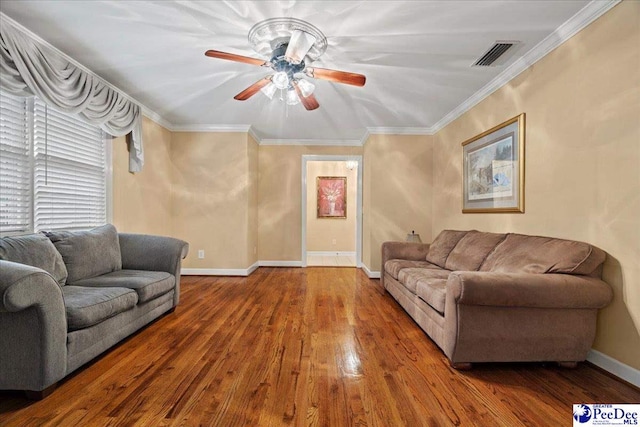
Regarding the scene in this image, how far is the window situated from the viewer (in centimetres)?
253

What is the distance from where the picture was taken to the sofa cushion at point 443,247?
3568mm

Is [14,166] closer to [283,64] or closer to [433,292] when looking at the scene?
[283,64]

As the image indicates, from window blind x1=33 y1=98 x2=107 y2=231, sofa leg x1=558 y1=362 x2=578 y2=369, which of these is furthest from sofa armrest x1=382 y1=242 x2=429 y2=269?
window blind x1=33 y1=98 x2=107 y2=231

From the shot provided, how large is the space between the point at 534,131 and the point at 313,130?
10.7 feet

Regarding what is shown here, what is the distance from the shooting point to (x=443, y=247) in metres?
3.67

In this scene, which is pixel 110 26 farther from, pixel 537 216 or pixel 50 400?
pixel 537 216

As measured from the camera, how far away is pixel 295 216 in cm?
600

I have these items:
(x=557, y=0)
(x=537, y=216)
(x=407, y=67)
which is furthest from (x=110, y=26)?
(x=537, y=216)

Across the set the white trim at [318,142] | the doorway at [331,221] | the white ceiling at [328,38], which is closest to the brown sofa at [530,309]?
the white ceiling at [328,38]

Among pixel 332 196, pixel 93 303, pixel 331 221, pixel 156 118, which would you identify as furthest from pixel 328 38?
pixel 331 221

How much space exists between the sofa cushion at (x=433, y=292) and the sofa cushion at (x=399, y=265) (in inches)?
28.2

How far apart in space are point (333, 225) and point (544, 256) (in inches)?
231

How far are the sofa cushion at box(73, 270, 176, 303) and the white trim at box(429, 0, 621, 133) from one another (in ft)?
12.2

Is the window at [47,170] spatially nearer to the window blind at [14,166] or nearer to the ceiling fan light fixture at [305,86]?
the window blind at [14,166]
